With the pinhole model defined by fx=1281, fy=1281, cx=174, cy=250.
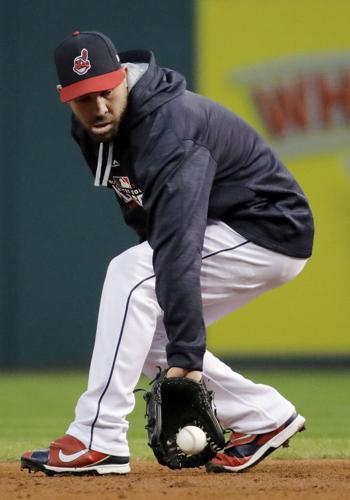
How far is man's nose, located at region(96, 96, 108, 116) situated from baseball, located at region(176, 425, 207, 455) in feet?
3.50

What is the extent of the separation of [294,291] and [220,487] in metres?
6.16

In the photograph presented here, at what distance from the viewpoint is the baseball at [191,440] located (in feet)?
13.6

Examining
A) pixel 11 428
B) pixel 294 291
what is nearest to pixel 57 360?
pixel 294 291

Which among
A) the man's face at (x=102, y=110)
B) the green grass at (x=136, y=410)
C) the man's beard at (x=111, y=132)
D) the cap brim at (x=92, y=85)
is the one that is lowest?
the green grass at (x=136, y=410)

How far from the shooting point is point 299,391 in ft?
28.4

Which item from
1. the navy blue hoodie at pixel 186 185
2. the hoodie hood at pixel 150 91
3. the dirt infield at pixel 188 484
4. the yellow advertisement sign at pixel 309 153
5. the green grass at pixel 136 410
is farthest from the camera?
the yellow advertisement sign at pixel 309 153

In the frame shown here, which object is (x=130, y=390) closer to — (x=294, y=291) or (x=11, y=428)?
(x=11, y=428)

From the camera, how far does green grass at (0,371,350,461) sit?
578 cm

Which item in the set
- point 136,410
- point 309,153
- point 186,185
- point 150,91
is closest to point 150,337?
point 186,185

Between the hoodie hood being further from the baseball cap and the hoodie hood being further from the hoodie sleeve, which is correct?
the hoodie sleeve

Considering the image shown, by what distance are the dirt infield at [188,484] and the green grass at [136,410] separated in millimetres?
661

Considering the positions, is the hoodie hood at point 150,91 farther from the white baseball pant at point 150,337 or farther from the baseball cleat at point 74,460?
the baseball cleat at point 74,460

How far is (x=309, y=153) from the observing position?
1037cm

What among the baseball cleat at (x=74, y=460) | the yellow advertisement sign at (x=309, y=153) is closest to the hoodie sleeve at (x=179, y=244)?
the baseball cleat at (x=74, y=460)
